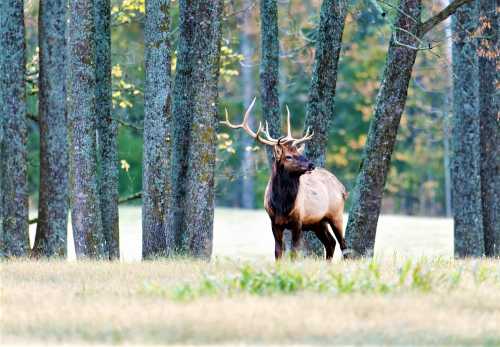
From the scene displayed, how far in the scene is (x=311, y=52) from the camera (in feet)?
92.0

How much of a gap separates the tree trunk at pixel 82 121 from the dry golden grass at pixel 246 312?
3.49m

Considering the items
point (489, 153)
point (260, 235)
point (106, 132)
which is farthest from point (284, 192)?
point (260, 235)

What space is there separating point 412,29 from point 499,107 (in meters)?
5.04

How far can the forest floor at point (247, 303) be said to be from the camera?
10.9 metres

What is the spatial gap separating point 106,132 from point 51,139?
129cm

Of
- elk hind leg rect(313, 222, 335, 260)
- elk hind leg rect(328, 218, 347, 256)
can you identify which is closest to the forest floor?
elk hind leg rect(328, 218, 347, 256)

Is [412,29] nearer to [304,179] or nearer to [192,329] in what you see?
[304,179]

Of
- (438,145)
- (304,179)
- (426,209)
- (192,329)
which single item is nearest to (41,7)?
(304,179)

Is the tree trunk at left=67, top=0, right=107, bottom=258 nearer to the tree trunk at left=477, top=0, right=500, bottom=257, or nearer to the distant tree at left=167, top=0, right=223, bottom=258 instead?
the distant tree at left=167, top=0, right=223, bottom=258

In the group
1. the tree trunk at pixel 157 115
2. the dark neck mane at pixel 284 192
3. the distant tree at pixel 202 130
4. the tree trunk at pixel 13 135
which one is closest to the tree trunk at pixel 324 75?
the dark neck mane at pixel 284 192

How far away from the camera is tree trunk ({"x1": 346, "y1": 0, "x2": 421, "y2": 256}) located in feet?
64.1

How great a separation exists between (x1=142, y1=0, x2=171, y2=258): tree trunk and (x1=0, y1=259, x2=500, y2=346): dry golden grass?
11.0 ft

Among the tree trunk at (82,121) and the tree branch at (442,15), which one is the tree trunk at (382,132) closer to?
the tree branch at (442,15)

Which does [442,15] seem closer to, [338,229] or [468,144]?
[338,229]
